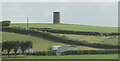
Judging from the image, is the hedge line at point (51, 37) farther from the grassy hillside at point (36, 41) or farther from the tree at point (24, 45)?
the tree at point (24, 45)

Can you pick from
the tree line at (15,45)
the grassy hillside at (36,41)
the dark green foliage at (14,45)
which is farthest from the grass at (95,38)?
the dark green foliage at (14,45)

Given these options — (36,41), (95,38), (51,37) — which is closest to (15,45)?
(36,41)

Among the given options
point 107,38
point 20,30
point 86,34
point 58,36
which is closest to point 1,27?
point 20,30

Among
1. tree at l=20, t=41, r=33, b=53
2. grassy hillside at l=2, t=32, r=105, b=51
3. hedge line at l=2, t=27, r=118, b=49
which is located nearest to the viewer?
tree at l=20, t=41, r=33, b=53

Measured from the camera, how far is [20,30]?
96.4 meters

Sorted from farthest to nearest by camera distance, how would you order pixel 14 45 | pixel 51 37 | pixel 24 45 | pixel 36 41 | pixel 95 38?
1. pixel 95 38
2. pixel 51 37
3. pixel 36 41
4. pixel 24 45
5. pixel 14 45

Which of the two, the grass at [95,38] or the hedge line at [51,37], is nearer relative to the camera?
the hedge line at [51,37]

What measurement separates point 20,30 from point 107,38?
87.3 feet

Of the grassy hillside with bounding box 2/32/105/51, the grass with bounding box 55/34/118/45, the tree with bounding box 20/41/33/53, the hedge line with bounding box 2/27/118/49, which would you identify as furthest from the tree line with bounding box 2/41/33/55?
the grass with bounding box 55/34/118/45

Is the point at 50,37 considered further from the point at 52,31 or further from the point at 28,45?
the point at 28,45

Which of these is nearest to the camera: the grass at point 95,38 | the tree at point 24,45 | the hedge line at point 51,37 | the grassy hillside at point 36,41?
the tree at point 24,45

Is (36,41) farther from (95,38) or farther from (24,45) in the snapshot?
(95,38)

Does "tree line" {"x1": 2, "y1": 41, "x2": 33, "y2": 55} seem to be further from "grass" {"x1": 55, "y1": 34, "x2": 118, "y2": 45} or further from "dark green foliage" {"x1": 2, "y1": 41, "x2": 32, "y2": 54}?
"grass" {"x1": 55, "y1": 34, "x2": 118, "y2": 45}

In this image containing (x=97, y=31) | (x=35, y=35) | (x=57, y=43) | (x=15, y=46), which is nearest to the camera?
(x=15, y=46)
